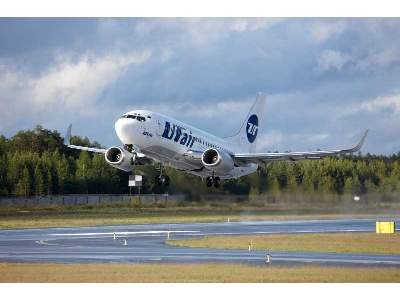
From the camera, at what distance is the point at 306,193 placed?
79.3m

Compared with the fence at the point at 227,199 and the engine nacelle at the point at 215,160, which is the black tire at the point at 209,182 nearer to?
the engine nacelle at the point at 215,160

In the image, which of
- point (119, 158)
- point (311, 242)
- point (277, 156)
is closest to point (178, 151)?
point (119, 158)

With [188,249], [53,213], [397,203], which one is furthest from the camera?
[53,213]

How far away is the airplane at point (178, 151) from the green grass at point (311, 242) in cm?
510

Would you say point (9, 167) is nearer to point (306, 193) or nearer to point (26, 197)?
point (26, 197)

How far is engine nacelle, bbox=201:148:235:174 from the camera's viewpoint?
66875 millimetres

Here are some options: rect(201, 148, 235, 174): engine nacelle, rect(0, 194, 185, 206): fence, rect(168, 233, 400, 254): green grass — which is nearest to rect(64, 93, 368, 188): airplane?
rect(201, 148, 235, 174): engine nacelle

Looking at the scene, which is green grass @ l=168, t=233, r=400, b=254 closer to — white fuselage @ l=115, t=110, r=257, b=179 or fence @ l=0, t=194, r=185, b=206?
white fuselage @ l=115, t=110, r=257, b=179

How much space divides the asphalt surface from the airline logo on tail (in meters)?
9.07

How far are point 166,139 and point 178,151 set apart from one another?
183cm

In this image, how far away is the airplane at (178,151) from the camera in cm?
6303

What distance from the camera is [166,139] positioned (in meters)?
64.6

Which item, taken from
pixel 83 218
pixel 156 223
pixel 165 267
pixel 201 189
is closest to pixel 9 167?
pixel 83 218
